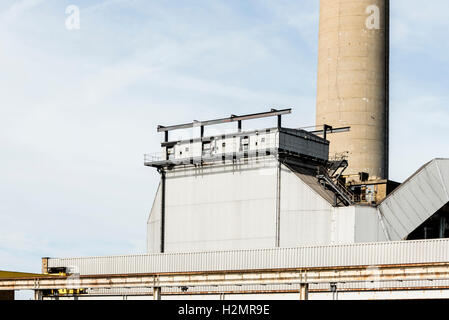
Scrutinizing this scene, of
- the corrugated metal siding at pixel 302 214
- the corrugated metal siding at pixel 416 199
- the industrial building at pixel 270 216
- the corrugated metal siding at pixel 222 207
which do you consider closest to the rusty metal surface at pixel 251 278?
the industrial building at pixel 270 216

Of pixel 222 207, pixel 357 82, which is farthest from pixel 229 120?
pixel 357 82

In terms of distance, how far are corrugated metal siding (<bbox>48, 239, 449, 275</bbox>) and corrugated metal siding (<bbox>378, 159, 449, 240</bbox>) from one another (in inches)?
495

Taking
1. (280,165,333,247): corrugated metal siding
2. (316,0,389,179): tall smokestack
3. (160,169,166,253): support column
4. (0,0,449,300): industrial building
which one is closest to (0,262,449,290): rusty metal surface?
(0,0,449,300): industrial building

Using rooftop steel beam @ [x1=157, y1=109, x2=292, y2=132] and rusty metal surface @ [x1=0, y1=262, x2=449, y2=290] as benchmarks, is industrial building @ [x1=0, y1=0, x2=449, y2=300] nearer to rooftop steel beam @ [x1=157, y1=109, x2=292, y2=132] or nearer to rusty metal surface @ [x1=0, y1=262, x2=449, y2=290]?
rooftop steel beam @ [x1=157, y1=109, x2=292, y2=132]

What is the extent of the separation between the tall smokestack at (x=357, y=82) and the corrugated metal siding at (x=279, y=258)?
1040 inches

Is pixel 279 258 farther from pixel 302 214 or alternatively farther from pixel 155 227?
pixel 155 227

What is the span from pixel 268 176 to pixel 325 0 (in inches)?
1037

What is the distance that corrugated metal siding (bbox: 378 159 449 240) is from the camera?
55.0 metres

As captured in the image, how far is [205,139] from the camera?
5869 centimetres

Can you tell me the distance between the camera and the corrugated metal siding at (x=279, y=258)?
40812 millimetres

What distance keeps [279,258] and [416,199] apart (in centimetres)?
1578
